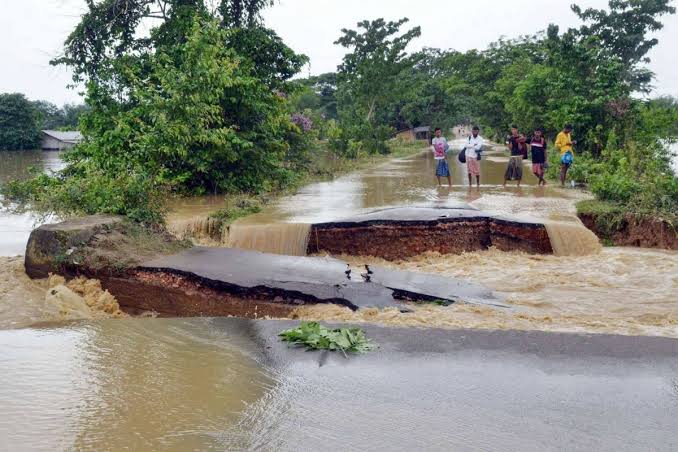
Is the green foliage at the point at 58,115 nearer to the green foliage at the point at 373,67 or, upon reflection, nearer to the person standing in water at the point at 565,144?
the green foliage at the point at 373,67

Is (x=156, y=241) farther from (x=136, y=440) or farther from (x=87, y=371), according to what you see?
(x=136, y=440)

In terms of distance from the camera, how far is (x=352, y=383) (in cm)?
468

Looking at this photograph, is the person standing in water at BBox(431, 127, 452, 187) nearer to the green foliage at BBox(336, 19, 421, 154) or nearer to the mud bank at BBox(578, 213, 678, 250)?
the mud bank at BBox(578, 213, 678, 250)

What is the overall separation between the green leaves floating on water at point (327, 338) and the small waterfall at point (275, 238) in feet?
15.3

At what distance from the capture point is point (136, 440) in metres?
→ 3.82

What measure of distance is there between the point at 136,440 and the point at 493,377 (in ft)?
8.29

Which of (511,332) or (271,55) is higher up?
(271,55)

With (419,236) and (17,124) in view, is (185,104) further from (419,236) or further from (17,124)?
(17,124)

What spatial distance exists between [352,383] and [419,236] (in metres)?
6.12

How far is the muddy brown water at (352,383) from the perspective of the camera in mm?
3871

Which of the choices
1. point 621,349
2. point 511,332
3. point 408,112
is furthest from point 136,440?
point 408,112

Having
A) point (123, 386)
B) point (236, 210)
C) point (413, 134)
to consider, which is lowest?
point (123, 386)

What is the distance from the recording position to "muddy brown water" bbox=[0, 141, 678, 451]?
387 cm

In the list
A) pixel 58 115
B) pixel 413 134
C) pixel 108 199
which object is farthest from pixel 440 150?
pixel 58 115
